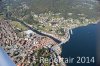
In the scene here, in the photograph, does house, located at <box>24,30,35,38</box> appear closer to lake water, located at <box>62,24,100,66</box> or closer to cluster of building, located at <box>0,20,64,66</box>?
cluster of building, located at <box>0,20,64,66</box>

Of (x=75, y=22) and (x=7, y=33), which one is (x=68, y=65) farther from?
(x=7, y=33)

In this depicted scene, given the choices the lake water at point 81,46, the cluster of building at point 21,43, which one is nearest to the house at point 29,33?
the cluster of building at point 21,43

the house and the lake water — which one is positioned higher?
the house

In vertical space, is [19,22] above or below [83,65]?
above

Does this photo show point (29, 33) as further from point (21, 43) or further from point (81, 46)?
point (81, 46)

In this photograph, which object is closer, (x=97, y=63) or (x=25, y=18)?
(x=97, y=63)

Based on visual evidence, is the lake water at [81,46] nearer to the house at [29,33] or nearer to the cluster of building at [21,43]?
the cluster of building at [21,43]

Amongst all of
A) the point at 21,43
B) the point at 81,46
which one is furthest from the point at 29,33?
the point at 81,46

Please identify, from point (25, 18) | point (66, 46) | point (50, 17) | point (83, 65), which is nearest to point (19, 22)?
point (25, 18)

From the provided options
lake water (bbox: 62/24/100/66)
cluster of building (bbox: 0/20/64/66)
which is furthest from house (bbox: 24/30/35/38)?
lake water (bbox: 62/24/100/66)

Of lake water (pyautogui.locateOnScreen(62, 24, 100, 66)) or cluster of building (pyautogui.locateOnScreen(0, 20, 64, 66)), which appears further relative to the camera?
cluster of building (pyautogui.locateOnScreen(0, 20, 64, 66))

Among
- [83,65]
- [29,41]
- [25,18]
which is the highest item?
[25,18]
